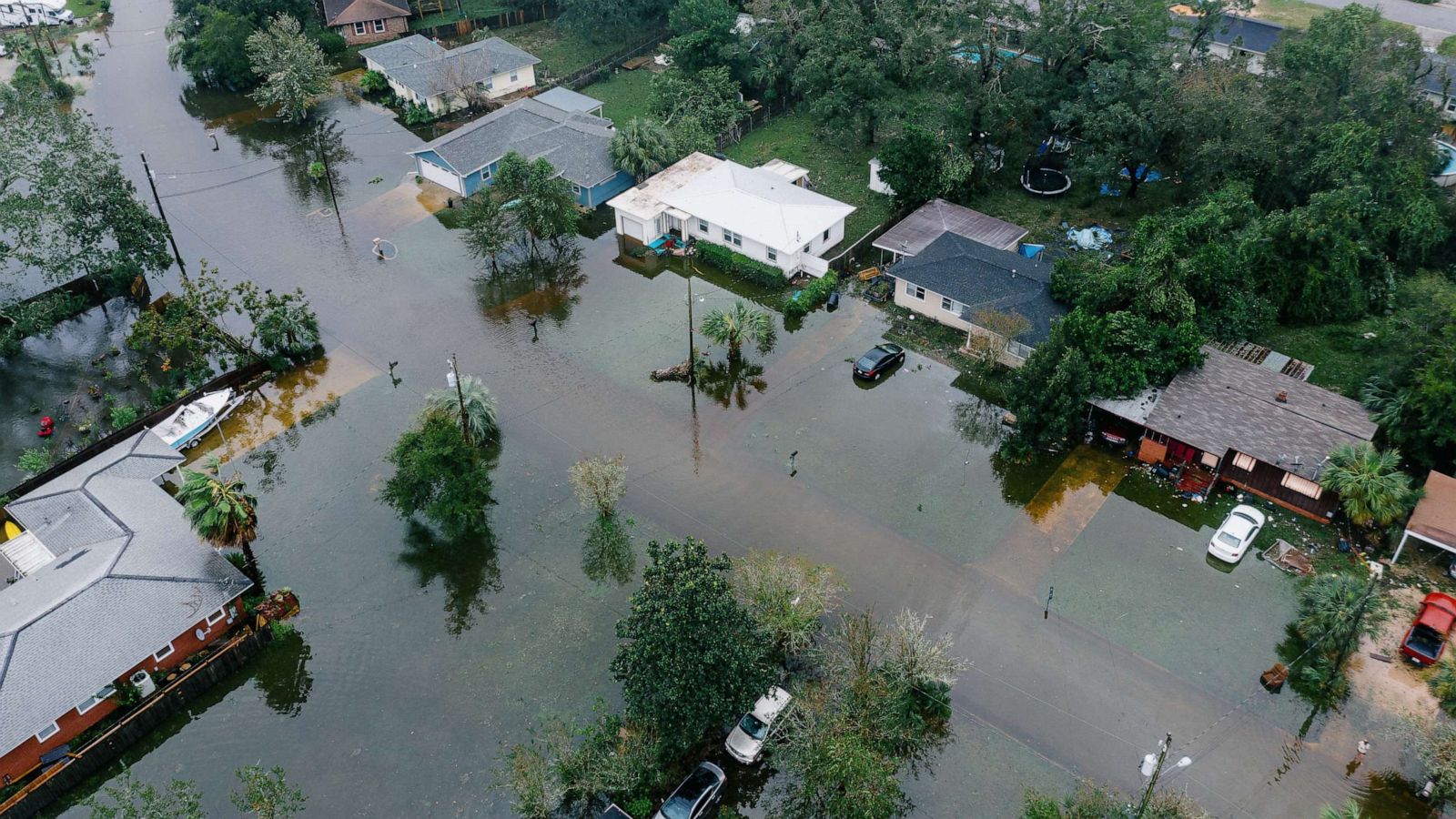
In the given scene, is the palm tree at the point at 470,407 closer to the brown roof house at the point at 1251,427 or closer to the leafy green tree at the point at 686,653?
the leafy green tree at the point at 686,653

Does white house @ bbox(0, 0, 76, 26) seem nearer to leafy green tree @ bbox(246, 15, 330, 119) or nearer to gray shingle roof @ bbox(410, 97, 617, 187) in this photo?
leafy green tree @ bbox(246, 15, 330, 119)

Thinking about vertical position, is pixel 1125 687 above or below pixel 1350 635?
below

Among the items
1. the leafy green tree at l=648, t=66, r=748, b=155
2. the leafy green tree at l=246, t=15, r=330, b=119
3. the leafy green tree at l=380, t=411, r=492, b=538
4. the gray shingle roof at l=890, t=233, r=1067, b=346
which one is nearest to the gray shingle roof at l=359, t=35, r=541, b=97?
the leafy green tree at l=246, t=15, r=330, b=119

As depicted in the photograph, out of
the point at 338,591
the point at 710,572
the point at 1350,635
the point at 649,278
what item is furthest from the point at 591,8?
the point at 1350,635

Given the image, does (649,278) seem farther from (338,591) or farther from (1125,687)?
(1125,687)

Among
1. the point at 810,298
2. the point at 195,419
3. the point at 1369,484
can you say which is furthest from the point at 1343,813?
the point at 195,419

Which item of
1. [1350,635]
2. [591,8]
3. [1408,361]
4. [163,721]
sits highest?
[591,8]

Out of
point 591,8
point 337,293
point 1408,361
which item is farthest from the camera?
point 591,8
